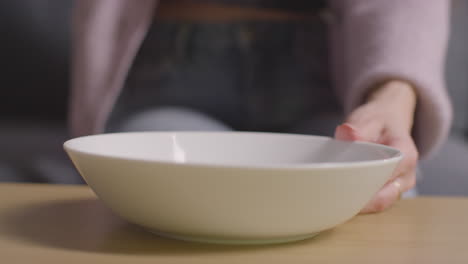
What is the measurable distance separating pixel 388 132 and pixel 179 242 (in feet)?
0.93

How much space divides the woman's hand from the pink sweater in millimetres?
75

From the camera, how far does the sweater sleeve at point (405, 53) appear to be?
696 mm

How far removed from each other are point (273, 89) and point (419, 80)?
0.30 metres

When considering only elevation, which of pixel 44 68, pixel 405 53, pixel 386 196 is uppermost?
pixel 44 68

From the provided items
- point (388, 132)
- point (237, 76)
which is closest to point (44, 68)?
point (237, 76)

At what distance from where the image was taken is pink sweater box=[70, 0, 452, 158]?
0.71 m

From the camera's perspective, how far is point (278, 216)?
325mm

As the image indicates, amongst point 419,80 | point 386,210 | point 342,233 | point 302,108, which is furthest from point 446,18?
point 342,233

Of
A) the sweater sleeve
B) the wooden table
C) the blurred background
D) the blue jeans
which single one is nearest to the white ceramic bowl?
the wooden table

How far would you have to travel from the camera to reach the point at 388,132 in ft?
1.83

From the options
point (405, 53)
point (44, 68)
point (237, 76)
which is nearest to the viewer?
point (405, 53)

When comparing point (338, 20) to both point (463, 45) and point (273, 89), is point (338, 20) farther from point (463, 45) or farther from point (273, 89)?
point (463, 45)

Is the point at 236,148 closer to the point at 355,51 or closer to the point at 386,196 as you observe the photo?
the point at 386,196

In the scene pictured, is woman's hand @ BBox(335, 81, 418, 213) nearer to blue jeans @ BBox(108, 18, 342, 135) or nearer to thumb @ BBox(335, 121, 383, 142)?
thumb @ BBox(335, 121, 383, 142)
